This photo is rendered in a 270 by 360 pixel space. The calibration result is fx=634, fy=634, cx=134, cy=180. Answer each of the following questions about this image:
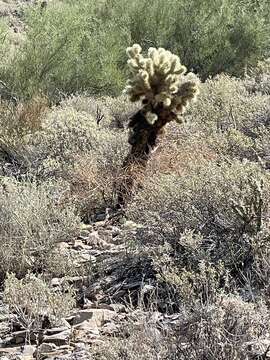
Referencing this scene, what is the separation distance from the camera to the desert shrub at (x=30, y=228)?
18.3 ft

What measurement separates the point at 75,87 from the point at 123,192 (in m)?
9.44

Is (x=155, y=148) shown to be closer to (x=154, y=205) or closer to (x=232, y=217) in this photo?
(x=154, y=205)

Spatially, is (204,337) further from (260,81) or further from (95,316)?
(260,81)

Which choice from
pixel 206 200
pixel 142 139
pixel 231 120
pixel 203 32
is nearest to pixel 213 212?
pixel 206 200

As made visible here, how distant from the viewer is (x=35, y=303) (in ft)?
14.6

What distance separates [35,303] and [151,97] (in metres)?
3.76

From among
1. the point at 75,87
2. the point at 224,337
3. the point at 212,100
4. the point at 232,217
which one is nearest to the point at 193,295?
the point at 224,337

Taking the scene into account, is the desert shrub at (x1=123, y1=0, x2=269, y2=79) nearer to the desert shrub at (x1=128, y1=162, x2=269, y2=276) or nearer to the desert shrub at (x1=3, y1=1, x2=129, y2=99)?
the desert shrub at (x1=3, y1=1, x2=129, y2=99)

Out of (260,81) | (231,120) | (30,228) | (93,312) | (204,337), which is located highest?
(260,81)

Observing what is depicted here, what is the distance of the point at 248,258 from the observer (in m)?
4.76

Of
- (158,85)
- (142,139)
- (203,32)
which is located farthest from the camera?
(203,32)

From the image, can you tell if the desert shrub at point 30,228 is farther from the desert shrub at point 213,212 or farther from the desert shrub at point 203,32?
the desert shrub at point 203,32

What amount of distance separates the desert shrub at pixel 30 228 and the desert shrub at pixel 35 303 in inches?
37.3

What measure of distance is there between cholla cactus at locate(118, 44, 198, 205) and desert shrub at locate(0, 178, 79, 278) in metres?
1.18
